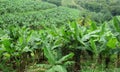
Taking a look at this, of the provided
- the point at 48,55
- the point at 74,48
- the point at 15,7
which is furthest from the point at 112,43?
the point at 15,7

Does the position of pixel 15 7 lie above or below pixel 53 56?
below

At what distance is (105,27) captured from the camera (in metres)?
6.39

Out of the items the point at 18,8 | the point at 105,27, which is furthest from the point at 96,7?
the point at 105,27

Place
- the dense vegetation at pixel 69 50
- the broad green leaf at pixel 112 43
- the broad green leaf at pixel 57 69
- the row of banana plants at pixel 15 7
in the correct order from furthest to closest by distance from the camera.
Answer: the row of banana plants at pixel 15 7 < the dense vegetation at pixel 69 50 < the broad green leaf at pixel 112 43 < the broad green leaf at pixel 57 69

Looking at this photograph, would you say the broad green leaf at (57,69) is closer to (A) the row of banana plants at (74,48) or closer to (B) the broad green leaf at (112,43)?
(A) the row of banana plants at (74,48)

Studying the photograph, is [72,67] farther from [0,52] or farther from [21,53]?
[0,52]

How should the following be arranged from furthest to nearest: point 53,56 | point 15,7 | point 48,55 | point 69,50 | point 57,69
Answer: point 15,7, point 69,50, point 53,56, point 48,55, point 57,69

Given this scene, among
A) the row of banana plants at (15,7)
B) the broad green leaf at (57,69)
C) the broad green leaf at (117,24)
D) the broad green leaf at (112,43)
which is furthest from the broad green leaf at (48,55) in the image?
the row of banana plants at (15,7)

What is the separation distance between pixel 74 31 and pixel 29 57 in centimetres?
163

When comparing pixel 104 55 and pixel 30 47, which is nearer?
pixel 104 55

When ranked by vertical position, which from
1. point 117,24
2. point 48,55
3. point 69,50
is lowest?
point 69,50

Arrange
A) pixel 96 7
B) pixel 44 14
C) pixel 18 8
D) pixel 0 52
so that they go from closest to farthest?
pixel 0 52 → pixel 18 8 → pixel 44 14 → pixel 96 7

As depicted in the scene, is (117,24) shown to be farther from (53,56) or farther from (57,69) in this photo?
(57,69)

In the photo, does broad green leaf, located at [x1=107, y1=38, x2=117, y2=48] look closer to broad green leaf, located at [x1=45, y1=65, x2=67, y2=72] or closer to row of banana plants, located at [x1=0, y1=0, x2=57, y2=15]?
broad green leaf, located at [x1=45, y1=65, x2=67, y2=72]
